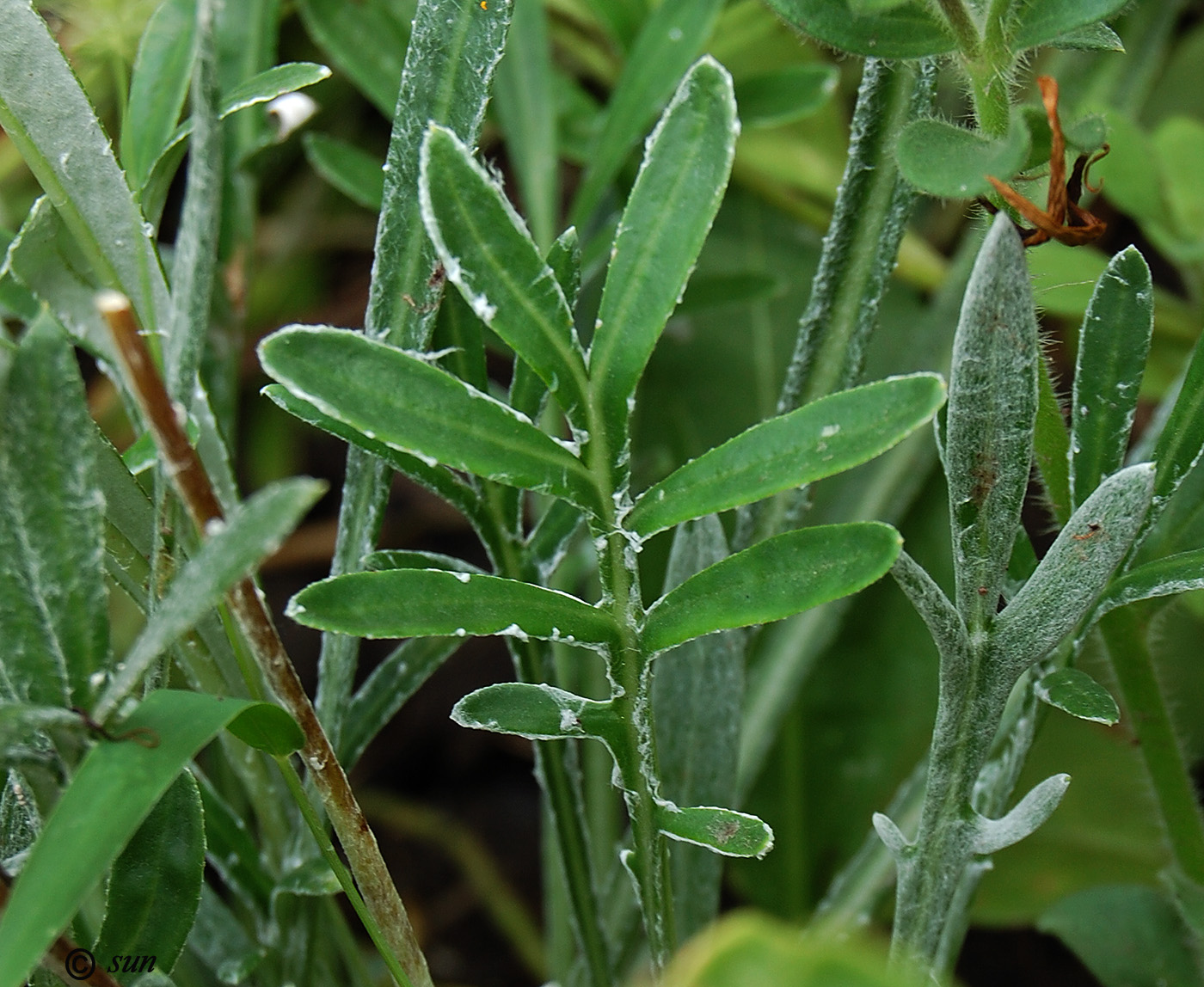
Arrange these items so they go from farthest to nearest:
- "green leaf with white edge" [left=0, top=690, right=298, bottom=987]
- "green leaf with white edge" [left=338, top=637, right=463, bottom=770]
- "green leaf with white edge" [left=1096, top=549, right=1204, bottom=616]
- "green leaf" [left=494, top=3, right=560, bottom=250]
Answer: "green leaf" [left=494, top=3, right=560, bottom=250]
"green leaf with white edge" [left=338, top=637, right=463, bottom=770]
"green leaf with white edge" [left=1096, top=549, right=1204, bottom=616]
"green leaf with white edge" [left=0, top=690, right=298, bottom=987]

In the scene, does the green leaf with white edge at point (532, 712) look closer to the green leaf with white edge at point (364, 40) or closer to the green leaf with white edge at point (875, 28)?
the green leaf with white edge at point (875, 28)

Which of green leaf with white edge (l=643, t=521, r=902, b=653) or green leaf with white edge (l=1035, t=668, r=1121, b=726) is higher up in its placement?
green leaf with white edge (l=643, t=521, r=902, b=653)

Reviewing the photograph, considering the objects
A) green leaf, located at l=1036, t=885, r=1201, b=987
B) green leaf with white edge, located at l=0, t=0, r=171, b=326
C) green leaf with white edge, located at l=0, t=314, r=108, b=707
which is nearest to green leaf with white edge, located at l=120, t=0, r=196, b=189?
green leaf with white edge, located at l=0, t=0, r=171, b=326

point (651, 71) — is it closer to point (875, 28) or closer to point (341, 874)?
point (875, 28)

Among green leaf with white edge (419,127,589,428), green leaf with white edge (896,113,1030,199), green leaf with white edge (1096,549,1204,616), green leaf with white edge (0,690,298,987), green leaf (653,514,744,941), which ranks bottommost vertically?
green leaf (653,514,744,941)

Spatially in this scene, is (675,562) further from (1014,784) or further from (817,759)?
(817,759)

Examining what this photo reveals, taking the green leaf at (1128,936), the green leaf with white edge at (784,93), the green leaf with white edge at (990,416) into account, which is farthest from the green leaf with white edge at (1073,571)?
the green leaf with white edge at (784,93)

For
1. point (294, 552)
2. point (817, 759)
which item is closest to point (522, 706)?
point (817, 759)

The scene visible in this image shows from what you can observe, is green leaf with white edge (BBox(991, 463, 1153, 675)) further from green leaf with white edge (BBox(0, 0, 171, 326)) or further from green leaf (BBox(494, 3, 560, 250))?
green leaf (BBox(494, 3, 560, 250))

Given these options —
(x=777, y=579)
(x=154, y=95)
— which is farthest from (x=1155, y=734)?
(x=154, y=95)
